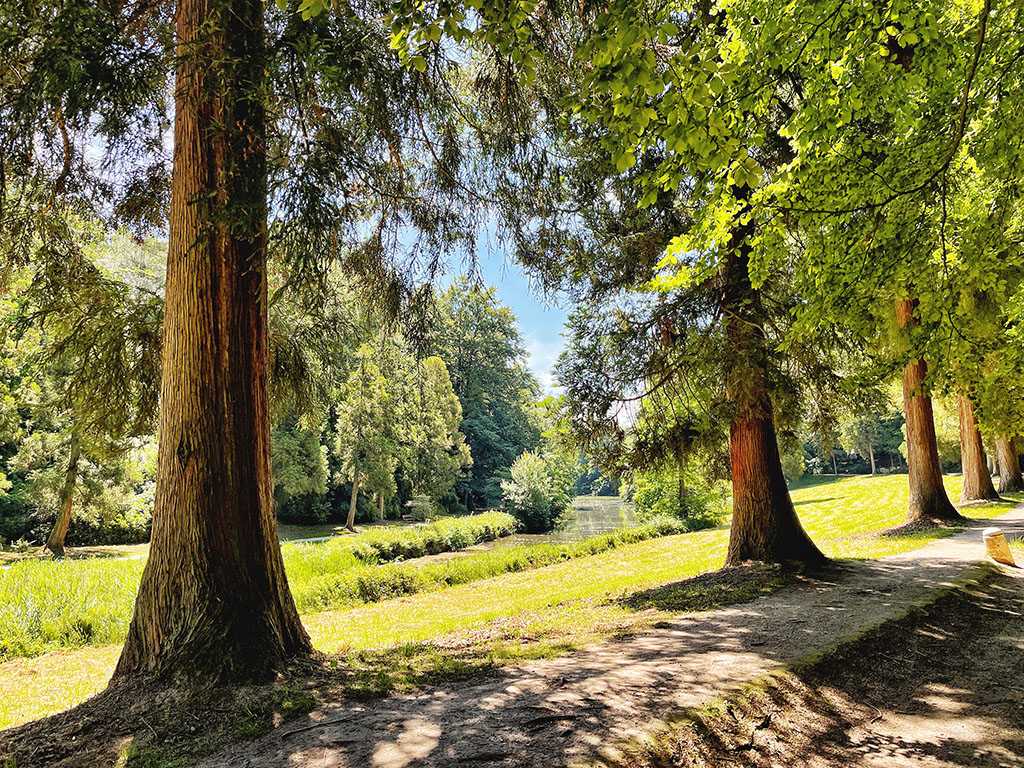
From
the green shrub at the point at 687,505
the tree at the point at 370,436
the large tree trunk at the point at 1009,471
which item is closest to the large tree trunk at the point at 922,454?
the green shrub at the point at 687,505

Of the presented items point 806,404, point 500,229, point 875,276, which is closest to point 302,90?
point 500,229

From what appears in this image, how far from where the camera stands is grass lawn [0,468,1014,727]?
194 inches

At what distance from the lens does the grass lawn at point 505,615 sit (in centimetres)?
494

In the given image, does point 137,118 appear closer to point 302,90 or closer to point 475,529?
point 302,90

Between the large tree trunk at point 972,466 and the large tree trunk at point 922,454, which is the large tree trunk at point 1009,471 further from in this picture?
the large tree trunk at point 922,454

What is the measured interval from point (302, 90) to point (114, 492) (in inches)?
760

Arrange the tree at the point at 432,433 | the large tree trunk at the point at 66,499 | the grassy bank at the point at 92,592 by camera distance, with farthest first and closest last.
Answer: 1. the tree at the point at 432,433
2. the large tree trunk at the point at 66,499
3. the grassy bank at the point at 92,592

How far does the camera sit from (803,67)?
4.86 m

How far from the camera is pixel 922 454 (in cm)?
1233

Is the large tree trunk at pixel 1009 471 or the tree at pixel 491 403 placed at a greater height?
the tree at pixel 491 403

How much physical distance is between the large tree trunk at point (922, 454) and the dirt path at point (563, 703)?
875 centimetres

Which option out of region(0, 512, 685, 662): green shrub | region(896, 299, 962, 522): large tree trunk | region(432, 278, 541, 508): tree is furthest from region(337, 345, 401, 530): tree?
region(896, 299, 962, 522): large tree trunk

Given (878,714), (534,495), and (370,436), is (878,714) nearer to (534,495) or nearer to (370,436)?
(534,495)

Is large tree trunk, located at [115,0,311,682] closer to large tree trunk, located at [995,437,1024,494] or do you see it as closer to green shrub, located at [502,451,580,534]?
green shrub, located at [502,451,580,534]
